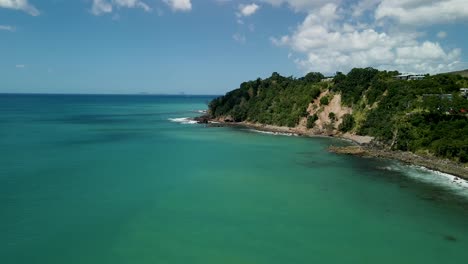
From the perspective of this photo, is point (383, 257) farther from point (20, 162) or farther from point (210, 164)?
point (20, 162)

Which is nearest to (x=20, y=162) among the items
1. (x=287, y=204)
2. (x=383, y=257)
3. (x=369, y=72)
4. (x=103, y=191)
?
(x=103, y=191)

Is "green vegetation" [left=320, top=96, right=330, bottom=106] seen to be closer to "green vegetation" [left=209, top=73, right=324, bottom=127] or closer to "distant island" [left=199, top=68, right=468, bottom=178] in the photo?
"distant island" [left=199, top=68, right=468, bottom=178]

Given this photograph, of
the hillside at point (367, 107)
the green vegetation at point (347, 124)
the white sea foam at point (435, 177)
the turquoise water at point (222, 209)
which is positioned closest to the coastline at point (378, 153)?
the white sea foam at point (435, 177)

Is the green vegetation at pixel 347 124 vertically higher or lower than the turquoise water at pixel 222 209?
higher

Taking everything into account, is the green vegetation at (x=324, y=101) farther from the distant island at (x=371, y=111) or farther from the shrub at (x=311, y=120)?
the shrub at (x=311, y=120)

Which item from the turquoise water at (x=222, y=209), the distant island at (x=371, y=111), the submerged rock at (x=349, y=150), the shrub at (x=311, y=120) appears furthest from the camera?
the shrub at (x=311, y=120)

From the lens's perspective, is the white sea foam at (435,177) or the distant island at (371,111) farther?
the distant island at (371,111)

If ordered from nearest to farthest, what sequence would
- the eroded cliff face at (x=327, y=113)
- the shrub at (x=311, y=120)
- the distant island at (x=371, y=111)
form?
the distant island at (x=371, y=111)
the eroded cliff face at (x=327, y=113)
the shrub at (x=311, y=120)
